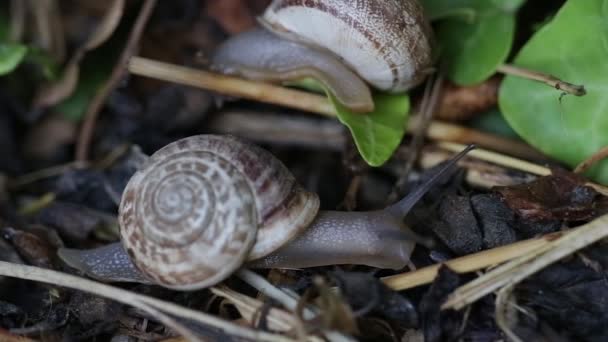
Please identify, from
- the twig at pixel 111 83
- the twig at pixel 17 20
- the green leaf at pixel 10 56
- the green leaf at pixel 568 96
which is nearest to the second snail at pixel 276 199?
the green leaf at pixel 568 96

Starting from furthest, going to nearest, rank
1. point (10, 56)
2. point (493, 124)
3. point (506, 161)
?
point (493, 124), point (10, 56), point (506, 161)

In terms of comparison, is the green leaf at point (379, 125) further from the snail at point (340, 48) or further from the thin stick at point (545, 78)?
the thin stick at point (545, 78)

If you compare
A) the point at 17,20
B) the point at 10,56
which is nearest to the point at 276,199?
the point at 10,56

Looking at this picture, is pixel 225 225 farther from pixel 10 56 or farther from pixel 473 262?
pixel 10 56

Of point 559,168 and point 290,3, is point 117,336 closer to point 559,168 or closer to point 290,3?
point 290,3

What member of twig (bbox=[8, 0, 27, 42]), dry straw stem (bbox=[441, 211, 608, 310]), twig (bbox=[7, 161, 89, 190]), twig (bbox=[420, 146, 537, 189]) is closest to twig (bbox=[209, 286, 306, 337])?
dry straw stem (bbox=[441, 211, 608, 310])

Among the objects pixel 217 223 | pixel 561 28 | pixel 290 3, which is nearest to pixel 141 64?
pixel 290 3
